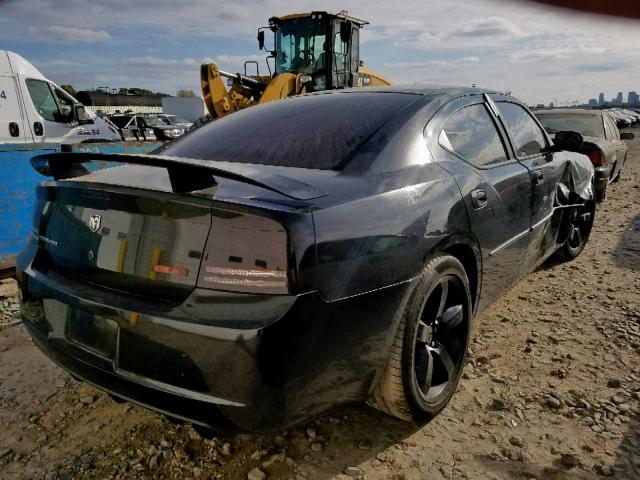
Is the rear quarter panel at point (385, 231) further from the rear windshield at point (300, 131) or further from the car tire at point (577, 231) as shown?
the car tire at point (577, 231)

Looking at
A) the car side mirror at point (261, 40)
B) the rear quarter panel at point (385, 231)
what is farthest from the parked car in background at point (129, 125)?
the rear quarter panel at point (385, 231)

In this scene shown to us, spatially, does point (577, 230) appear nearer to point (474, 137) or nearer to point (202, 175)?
point (474, 137)

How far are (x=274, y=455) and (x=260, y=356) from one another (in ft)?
2.44

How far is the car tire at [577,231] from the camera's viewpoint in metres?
4.23

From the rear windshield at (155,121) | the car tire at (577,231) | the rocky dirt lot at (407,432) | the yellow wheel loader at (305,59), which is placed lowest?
the rocky dirt lot at (407,432)

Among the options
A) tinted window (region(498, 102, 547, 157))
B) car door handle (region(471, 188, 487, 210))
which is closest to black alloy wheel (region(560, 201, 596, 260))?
tinted window (region(498, 102, 547, 157))

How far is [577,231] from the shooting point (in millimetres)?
4539

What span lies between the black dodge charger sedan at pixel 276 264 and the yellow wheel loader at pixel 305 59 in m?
7.70

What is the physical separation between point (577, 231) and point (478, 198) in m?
2.63

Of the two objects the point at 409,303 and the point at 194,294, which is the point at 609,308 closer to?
the point at 409,303

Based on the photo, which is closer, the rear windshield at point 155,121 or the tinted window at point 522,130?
the tinted window at point 522,130

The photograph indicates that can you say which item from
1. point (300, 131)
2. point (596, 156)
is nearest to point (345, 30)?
point (596, 156)

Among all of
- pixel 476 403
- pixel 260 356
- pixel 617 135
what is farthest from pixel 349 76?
pixel 260 356

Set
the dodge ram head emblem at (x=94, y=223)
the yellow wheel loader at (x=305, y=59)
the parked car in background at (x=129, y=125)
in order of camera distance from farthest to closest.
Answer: the parked car in background at (x=129, y=125) → the yellow wheel loader at (x=305, y=59) → the dodge ram head emblem at (x=94, y=223)
